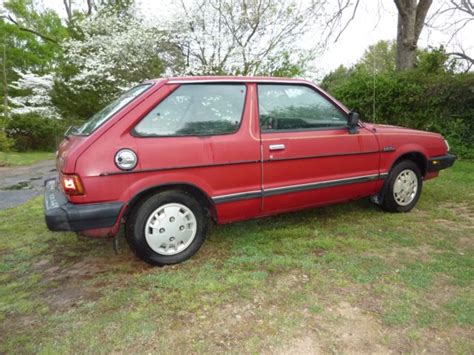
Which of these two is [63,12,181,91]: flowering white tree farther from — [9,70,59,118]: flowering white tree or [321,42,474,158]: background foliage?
[321,42,474,158]: background foliage

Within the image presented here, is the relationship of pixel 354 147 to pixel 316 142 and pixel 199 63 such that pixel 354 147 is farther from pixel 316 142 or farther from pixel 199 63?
pixel 199 63

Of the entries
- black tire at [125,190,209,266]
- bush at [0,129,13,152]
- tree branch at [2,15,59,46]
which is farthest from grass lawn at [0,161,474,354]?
tree branch at [2,15,59,46]

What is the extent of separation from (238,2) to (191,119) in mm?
12787

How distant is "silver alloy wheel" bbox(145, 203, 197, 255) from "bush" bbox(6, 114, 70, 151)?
58.2 feet

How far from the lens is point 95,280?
293 centimetres

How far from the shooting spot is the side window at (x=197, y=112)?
299 cm

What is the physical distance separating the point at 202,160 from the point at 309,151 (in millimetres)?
1187

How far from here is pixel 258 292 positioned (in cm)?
262

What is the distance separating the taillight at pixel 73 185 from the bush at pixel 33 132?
17.5 meters

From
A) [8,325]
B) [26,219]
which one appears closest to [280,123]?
[8,325]

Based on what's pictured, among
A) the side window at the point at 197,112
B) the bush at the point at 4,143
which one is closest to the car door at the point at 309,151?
the side window at the point at 197,112

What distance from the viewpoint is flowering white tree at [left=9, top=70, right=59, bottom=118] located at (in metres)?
21.1

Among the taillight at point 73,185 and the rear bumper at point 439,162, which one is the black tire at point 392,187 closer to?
the rear bumper at point 439,162

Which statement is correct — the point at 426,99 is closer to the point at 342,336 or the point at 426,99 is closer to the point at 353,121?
the point at 353,121
